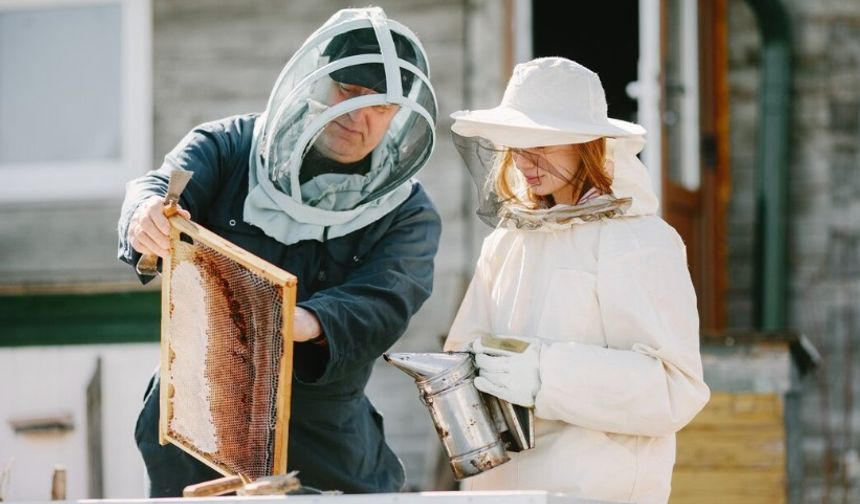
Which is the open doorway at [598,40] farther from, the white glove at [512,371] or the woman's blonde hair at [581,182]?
the white glove at [512,371]

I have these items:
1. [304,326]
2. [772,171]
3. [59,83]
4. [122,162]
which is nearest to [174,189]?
[304,326]

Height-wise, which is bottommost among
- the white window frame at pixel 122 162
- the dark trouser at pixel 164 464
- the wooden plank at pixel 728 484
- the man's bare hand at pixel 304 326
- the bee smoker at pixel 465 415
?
the wooden plank at pixel 728 484

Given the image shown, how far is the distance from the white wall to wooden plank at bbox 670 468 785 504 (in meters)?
2.64

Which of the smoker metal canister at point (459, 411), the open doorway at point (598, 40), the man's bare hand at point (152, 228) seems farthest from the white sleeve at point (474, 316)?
the open doorway at point (598, 40)

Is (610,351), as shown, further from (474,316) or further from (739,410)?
(739,410)

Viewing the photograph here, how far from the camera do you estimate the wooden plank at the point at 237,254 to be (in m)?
3.89

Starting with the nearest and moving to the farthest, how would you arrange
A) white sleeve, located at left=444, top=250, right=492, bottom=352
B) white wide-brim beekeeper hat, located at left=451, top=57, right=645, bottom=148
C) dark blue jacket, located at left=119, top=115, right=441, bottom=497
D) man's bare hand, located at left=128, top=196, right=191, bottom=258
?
white wide-brim beekeeper hat, located at left=451, top=57, right=645, bottom=148, man's bare hand, located at left=128, top=196, right=191, bottom=258, white sleeve, located at left=444, top=250, right=492, bottom=352, dark blue jacket, located at left=119, top=115, right=441, bottom=497

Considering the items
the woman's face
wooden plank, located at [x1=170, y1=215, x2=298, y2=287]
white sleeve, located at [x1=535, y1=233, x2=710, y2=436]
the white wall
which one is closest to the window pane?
the white wall

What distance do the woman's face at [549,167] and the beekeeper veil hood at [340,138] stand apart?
0.50 m

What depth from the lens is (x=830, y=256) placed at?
8664mm

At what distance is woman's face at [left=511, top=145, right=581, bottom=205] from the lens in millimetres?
4121

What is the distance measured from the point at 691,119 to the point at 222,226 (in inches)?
175

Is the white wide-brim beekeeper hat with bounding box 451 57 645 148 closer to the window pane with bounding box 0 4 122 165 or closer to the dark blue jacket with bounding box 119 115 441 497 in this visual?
the dark blue jacket with bounding box 119 115 441 497

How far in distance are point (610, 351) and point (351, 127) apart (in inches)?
42.9
